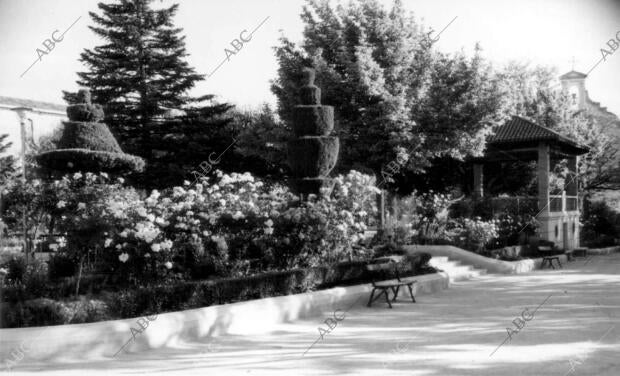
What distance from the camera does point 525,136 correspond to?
22141 mm

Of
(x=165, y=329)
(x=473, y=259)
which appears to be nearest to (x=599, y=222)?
(x=473, y=259)

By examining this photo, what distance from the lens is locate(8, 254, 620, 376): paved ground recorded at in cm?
605

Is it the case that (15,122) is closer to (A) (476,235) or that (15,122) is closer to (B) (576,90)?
(A) (476,235)

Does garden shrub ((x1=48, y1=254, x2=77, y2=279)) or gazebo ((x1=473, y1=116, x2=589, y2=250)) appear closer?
garden shrub ((x1=48, y1=254, x2=77, y2=279))

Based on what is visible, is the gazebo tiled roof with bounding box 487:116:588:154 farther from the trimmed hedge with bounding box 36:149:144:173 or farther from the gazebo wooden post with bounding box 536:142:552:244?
the trimmed hedge with bounding box 36:149:144:173

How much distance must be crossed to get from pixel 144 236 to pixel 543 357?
18.9 feet

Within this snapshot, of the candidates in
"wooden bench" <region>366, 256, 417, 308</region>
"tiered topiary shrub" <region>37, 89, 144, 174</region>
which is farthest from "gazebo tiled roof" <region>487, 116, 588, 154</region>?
"tiered topiary shrub" <region>37, 89, 144, 174</region>

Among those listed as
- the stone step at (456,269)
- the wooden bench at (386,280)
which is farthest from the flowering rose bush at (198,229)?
the stone step at (456,269)

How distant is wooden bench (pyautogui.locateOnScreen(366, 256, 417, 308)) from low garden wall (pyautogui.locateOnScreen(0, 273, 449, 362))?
0.65 metres

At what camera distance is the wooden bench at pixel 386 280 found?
1030 cm

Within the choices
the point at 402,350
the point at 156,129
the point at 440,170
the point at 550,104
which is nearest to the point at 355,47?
the point at 440,170

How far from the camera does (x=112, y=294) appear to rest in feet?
25.2

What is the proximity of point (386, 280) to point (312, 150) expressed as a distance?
3.15 meters

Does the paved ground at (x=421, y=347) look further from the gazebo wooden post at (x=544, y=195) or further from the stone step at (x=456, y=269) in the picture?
the gazebo wooden post at (x=544, y=195)
